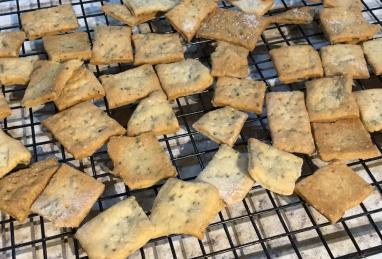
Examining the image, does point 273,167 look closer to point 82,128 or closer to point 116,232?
point 116,232

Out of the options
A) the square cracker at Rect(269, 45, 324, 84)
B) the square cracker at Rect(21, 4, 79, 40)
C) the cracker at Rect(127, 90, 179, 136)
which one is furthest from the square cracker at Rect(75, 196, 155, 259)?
the square cracker at Rect(21, 4, 79, 40)

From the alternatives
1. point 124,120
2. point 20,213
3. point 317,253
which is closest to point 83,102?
Answer: point 124,120

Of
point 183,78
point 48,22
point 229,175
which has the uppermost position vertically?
point 48,22

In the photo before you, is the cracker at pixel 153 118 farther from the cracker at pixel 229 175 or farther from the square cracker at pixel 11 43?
the square cracker at pixel 11 43

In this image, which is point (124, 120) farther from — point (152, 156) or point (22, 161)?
point (22, 161)

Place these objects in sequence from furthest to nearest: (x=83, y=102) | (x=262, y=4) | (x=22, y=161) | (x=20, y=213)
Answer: (x=262, y=4) → (x=83, y=102) → (x=22, y=161) → (x=20, y=213)

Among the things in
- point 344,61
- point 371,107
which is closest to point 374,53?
point 344,61

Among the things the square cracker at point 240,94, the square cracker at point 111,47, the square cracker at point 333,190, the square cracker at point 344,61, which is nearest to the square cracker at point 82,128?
the square cracker at point 111,47

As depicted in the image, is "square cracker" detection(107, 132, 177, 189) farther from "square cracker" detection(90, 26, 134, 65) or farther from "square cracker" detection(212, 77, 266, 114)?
"square cracker" detection(90, 26, 134, 65)
